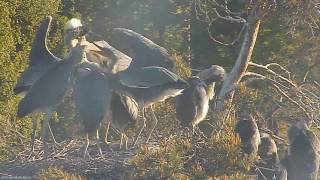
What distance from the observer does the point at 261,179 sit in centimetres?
559

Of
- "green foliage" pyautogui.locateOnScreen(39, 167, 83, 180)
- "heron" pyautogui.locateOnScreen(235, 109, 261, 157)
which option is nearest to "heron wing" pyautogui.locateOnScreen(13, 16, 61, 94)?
"green foliage" pyautogui.locateOnScreen(39, 167, 83, 180)

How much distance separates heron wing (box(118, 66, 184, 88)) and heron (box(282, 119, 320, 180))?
123cm

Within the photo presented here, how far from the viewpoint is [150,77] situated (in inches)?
197

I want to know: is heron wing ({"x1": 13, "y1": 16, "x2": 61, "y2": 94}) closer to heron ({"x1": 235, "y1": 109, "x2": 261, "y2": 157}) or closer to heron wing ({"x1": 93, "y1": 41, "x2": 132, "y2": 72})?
heron wing ({"x1": 93, "y1": 41, "x2": 132, "y2": 72})

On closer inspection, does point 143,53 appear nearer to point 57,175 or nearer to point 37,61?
point 37,61

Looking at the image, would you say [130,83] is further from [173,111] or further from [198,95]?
[173,111]

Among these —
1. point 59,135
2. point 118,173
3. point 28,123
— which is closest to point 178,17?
point 59,135

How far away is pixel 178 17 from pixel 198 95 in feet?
17.2

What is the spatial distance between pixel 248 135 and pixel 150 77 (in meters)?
0.91

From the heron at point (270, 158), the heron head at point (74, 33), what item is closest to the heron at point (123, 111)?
the heron head at point (74, 33)

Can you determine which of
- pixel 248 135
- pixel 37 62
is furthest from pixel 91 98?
pixel 248 135

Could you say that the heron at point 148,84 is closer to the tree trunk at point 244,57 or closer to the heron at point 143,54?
the heron at point 143,54

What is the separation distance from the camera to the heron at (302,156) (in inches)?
213

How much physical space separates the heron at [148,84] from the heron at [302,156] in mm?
1095
